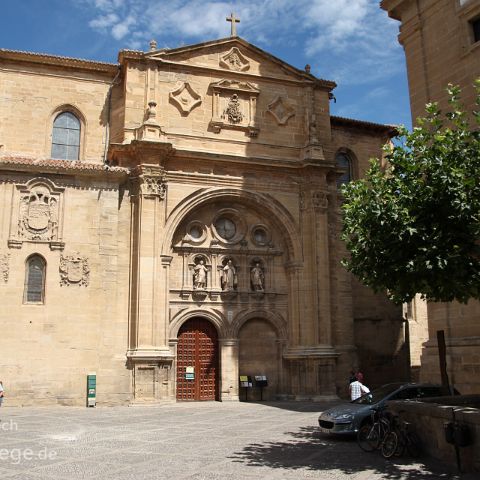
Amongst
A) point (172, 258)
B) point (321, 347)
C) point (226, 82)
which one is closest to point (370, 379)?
point (321, 347)

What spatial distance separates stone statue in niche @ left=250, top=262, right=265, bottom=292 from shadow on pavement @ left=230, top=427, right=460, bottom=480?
11.3 meters

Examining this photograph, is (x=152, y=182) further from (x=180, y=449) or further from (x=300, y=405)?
(x=180, y=449)

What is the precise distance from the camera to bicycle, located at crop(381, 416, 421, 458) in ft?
34.1

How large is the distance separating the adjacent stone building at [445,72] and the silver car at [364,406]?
7.51 feet

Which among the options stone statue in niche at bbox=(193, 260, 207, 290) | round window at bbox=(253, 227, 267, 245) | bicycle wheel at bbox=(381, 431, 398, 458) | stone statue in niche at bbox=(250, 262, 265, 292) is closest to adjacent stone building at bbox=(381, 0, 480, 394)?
bicycle wheel at bbox=(381, 431, 398, 458)

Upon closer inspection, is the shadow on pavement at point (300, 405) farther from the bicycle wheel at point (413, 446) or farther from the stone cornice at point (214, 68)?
the stone cornice at point (214, 68)

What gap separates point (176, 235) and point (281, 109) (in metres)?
7.54

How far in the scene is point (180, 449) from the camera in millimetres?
11641

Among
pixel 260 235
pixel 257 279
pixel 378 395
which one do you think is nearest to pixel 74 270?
pixel 257 279

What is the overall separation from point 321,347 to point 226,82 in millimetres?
11693

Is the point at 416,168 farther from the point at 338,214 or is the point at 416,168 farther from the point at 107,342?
the point at 338,214

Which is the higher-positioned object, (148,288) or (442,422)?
(148,288)

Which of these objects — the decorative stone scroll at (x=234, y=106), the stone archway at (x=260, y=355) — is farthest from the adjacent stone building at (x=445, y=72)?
the stone archway at (x=260, y=355)

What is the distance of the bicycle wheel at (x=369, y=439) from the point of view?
36.2ft
